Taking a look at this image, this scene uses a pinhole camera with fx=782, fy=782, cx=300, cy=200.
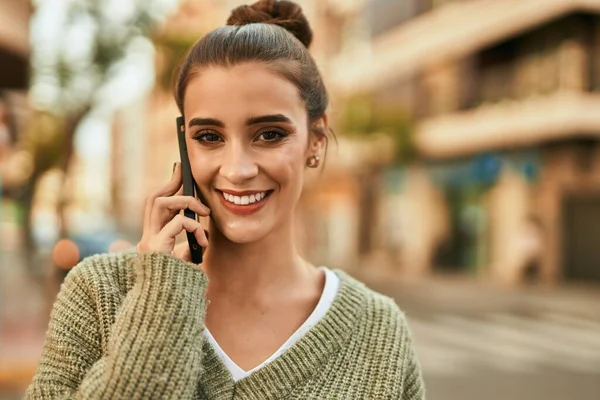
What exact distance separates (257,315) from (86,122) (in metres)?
10.2

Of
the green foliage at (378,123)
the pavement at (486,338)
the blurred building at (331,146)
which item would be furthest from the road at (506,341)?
the green foliage at (378,123)

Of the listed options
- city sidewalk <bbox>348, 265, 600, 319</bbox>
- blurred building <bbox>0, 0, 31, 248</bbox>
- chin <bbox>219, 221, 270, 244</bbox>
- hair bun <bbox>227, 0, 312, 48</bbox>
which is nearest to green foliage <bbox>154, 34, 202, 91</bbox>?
blurred building <bbox>0, 0, 31, 248</bbox>

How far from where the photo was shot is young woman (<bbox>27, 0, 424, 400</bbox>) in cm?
153

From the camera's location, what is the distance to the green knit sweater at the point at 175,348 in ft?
4.88

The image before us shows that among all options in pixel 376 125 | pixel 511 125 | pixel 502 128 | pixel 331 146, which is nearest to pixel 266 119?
pixel 331 146

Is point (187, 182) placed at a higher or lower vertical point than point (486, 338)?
higher

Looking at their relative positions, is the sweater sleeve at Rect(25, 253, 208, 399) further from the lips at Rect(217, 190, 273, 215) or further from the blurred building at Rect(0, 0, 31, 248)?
the blurred building at Rect(0, 0, 31, 248)

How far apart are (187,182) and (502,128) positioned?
2051 cm

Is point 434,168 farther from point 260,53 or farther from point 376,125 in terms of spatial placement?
point 260,53

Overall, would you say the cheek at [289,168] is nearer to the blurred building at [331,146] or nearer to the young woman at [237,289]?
the young woman at [237,289]

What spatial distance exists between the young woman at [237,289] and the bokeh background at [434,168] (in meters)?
6.07

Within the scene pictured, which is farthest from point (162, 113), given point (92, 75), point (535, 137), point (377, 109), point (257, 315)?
point (257, 315)

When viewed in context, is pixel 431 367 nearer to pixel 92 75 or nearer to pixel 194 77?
pixel 92 75

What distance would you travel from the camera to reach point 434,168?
A: 25.4 m
